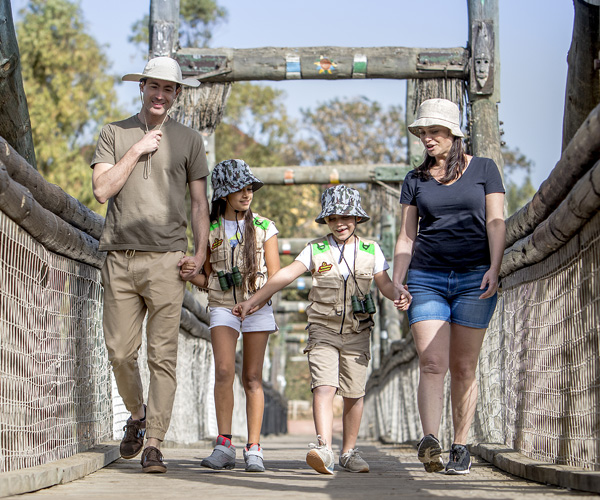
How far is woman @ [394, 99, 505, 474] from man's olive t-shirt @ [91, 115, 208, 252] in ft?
3.90

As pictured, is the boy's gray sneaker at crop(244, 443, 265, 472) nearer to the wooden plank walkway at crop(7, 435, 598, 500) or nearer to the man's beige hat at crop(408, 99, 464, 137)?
the wooden plank walkway at crop(7, 435, 598, 500)

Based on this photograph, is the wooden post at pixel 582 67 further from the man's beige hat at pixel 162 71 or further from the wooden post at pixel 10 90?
the wooden post at pixel 10 90

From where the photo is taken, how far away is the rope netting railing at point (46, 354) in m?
3.68

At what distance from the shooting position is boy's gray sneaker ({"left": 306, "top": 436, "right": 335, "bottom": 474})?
455cm

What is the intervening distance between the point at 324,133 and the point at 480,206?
2674 centimetres

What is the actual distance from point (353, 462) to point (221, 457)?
72cm

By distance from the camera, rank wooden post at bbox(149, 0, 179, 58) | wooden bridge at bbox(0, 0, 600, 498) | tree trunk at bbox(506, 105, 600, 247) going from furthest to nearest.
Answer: wooden post at bbox(149, 0, 179, 58), wooden bridge at bbox(0, 0, 600, 498), tree trunk at bbox(506, 105, 600, 247)

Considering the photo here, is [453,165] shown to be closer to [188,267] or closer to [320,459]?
[188,267]

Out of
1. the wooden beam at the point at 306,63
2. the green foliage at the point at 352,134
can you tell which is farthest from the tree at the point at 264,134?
the wooden beam at the point at 306,63

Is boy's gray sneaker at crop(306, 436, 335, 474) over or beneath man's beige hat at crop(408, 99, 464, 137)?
beneath

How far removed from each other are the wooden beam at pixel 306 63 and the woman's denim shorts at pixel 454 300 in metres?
5.19

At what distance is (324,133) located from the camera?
102 feet

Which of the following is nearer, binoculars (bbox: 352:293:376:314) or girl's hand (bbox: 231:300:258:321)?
girl's hand (bbox: 231:300:258:321)

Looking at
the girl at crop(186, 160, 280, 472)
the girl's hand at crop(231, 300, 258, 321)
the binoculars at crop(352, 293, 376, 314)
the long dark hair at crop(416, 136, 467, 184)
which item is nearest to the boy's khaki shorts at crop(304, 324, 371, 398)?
the binoculars at crop(352, 293, 376, 314)
